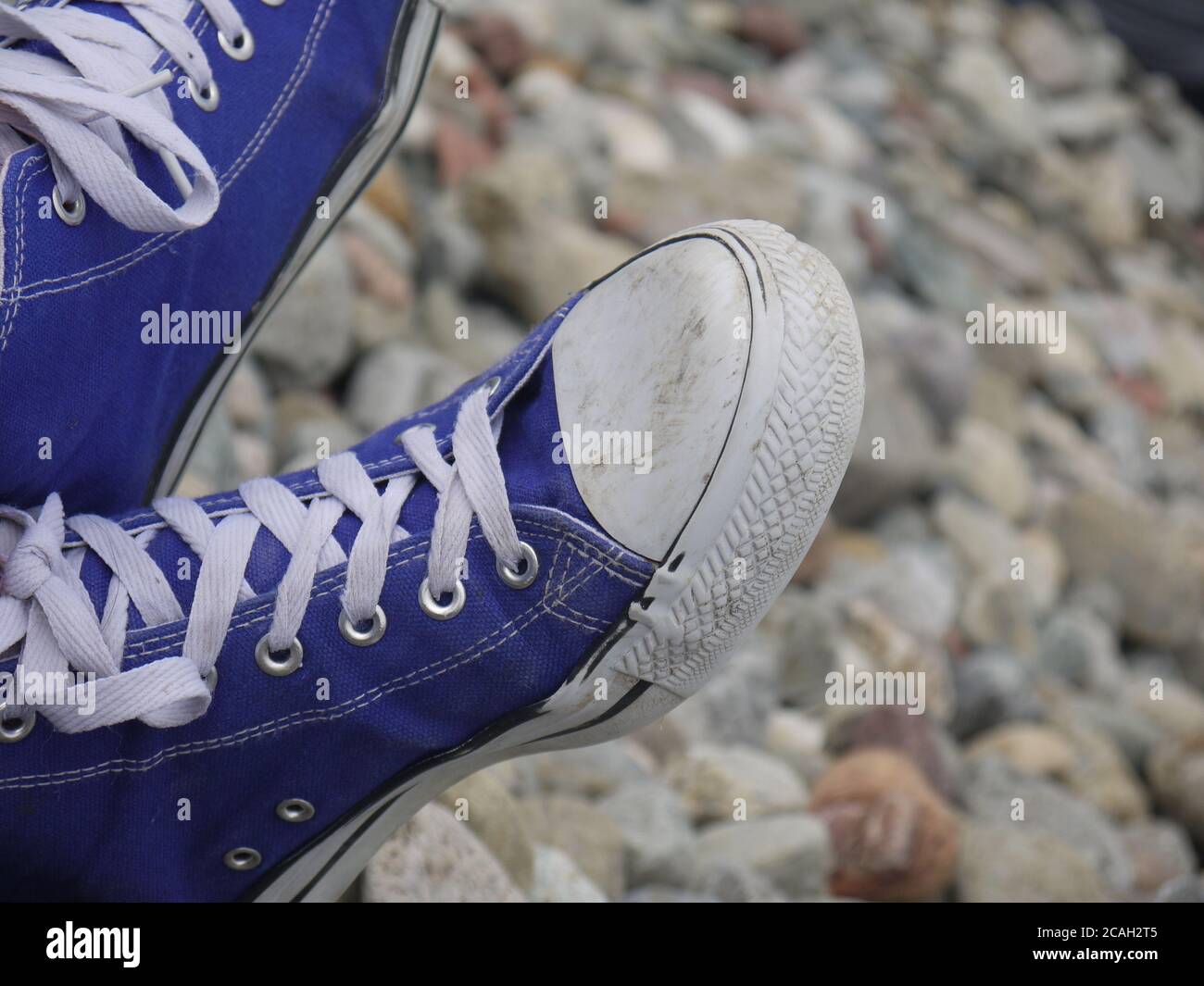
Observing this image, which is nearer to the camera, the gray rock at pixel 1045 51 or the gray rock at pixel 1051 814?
the gray rock at pixel 1051 814

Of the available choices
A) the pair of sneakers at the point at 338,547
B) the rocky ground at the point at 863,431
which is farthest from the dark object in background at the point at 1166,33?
the pair of sneakers at the point at 338,547

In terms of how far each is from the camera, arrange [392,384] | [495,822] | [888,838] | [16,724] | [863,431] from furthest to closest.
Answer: [863,431] < [392,384] < [888,838] < [495,822] < [16,724]

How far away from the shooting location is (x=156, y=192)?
1.09 metres

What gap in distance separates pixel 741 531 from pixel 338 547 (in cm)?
29

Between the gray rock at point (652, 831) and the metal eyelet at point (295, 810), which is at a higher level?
the metal eyelet at point (295, 810)

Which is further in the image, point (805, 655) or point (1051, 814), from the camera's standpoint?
point (805, 655)

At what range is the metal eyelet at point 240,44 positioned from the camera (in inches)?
48.8

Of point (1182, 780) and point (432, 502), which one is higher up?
point (432, 502)

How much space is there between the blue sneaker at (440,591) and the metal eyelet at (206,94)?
357 mm

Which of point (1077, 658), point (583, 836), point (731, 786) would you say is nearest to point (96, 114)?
point (583, 836)

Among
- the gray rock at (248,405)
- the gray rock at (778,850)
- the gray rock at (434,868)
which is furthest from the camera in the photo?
the gray rock at (248,405)

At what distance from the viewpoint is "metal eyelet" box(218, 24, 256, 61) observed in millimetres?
1239

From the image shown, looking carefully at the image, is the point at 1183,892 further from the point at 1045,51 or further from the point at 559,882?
the point at 1045,51

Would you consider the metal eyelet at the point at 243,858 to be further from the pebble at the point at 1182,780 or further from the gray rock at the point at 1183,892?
the pebble at the point at 1182,780
